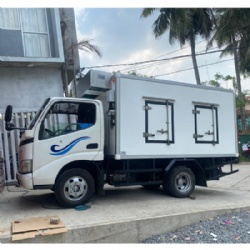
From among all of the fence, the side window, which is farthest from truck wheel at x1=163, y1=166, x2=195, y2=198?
the fence

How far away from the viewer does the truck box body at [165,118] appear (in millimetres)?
6531

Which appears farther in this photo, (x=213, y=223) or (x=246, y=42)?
(x=246, y=42)

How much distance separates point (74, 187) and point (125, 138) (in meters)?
1.42

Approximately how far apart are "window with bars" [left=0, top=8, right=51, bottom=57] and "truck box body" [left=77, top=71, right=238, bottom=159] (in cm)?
382

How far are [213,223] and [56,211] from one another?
9.44 feet

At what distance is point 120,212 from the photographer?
5.72 metres

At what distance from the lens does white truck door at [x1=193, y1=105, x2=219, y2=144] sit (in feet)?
24.3

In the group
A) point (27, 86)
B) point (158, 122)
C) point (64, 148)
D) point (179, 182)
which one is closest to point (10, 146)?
point (27, 86)

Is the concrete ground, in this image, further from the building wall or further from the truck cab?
the building wall

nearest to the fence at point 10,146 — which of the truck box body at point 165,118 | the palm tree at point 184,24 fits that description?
the truck box body at point 165,118

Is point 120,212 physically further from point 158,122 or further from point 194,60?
point 194,60

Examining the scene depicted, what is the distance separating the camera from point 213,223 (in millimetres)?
5621
